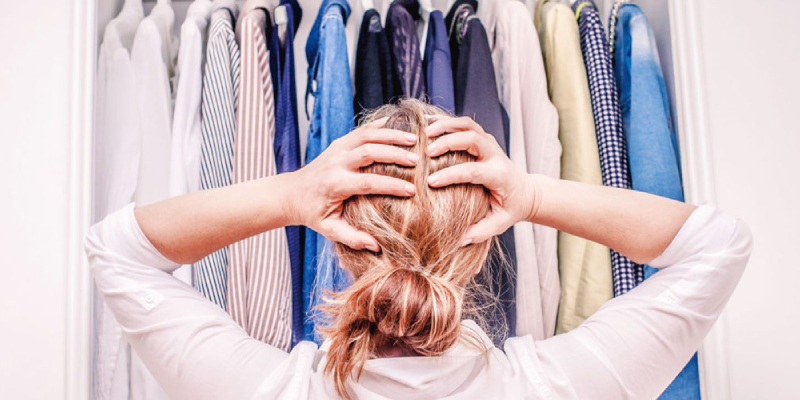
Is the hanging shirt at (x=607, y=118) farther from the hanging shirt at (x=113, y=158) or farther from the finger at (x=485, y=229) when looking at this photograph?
the hanging shirt at (x=113, y=158)

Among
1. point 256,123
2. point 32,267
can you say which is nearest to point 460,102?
point 256,123

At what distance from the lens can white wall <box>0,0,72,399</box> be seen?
Answer: 987 mm

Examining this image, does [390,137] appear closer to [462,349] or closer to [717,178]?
[462,349]

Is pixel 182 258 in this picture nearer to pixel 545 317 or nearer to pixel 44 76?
pixel 44 76

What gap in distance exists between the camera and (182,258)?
0.70 metres

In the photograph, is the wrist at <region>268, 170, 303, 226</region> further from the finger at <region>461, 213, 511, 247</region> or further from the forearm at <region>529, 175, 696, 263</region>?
the forearm at <region>529, 175, 696, 263</region>

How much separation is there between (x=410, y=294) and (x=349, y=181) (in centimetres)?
15

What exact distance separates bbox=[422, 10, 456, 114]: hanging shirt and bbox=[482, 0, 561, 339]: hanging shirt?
0.44 ft

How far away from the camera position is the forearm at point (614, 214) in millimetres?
690

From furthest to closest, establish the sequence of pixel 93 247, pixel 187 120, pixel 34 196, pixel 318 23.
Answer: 1. pixel 318 23
2. pixel 187 120
3. pixel 34 196
4. pixel 93 247

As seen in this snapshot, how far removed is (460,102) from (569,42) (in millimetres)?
279

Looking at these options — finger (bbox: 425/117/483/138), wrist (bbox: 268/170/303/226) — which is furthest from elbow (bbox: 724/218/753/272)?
wrist (bbox: 268/170/303/226)

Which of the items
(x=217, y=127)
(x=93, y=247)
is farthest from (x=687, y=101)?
(x=93, y=247)

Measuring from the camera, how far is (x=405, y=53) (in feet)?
3.87
